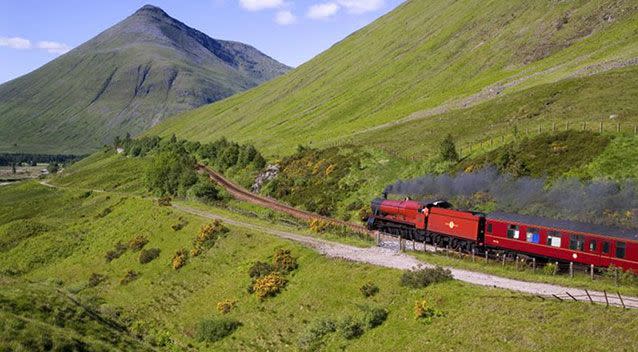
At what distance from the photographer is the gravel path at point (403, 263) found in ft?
89.6

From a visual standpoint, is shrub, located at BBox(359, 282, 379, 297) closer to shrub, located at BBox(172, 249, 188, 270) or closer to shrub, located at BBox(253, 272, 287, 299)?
shrub, located at BBox(253, 272, 287, 299)

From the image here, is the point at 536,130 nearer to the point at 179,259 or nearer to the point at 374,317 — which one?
the point at 374,317

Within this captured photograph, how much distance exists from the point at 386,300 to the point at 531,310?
8.85 metres

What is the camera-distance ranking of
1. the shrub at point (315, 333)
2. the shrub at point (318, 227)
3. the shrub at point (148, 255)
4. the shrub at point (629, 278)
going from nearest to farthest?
the shrub at point (629, 278) < the shrub at point (315, 333) < the shrub at point (318, 227) < the shrub at point (148, 255)

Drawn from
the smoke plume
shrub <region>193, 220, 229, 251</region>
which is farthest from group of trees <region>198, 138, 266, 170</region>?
shrub <region>193, 220, 229, 251</region>

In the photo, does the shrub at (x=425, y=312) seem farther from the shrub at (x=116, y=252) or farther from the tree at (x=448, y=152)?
the shrub at (x=116, y=252)

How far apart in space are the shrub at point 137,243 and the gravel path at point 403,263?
9787mm

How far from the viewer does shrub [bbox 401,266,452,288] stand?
105 ft

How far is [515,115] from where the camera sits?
79.1m

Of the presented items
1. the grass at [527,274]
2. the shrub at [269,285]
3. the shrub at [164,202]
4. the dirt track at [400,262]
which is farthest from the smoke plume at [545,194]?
the shrub at [164,202]

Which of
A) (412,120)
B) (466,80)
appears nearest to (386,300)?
(412,120)

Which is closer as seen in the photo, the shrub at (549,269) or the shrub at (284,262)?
the shrub at (549,269)

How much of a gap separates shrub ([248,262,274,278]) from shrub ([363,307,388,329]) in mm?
12254

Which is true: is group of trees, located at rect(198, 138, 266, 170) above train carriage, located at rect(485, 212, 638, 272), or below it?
above
